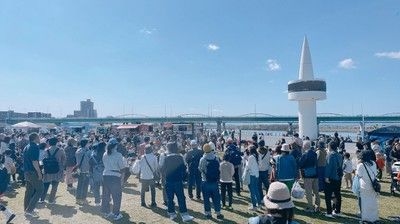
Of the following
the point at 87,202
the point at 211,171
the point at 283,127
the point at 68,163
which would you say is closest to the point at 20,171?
the point at 68,163

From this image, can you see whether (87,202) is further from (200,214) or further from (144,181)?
(200,214)

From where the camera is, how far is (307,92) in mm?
36250

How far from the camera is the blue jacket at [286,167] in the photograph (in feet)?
28.8

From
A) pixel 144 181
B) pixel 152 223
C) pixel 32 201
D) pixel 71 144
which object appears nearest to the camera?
pixel 152 223

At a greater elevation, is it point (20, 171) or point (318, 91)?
point (318, 91)

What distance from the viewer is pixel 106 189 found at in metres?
8.60

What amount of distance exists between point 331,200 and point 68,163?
8.76 meters

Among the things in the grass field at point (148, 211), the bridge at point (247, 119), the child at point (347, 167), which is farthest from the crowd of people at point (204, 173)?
the bridge at point (247, 119)

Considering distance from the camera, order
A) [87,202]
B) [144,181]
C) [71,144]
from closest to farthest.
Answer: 1. [144,181]
2. [87,202]
3. [71,144]

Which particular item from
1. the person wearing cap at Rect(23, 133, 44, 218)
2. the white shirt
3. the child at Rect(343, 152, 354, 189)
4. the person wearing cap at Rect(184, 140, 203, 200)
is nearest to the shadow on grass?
the person wearing cap at Rect(23, 133, 44, 218)

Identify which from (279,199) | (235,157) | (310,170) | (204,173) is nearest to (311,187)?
(310,170)

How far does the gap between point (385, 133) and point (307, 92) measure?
1595cm

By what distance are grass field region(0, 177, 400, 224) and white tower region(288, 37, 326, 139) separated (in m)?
26.0

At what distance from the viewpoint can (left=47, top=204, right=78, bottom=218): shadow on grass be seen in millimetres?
9086
